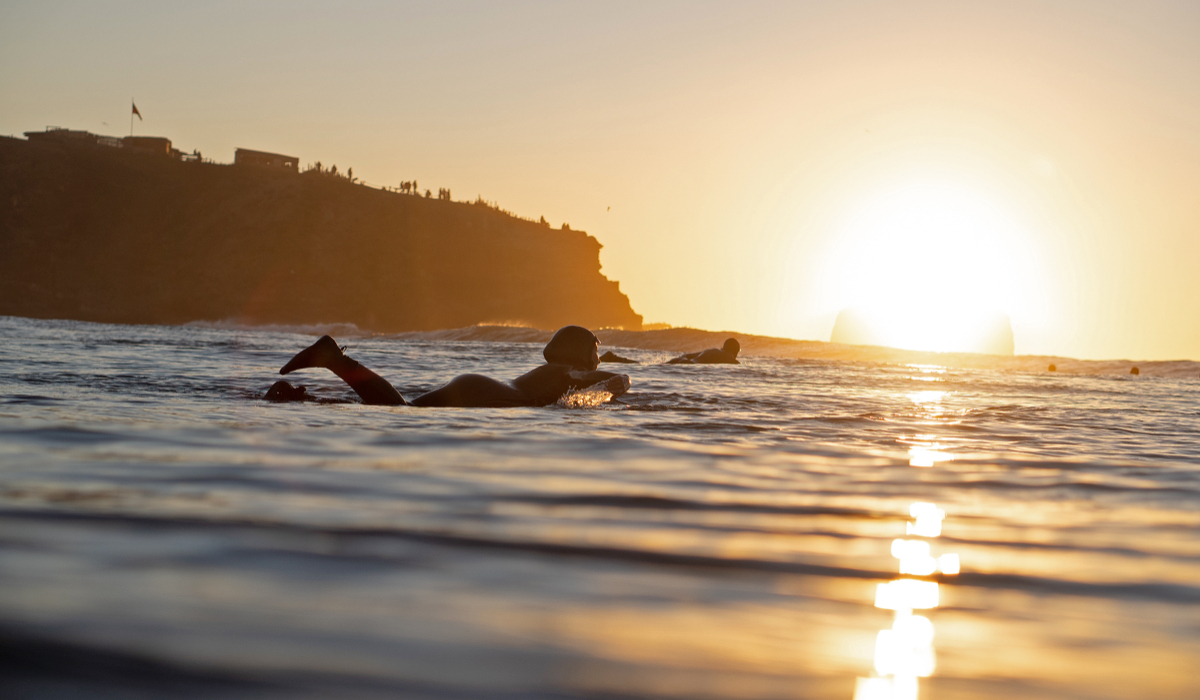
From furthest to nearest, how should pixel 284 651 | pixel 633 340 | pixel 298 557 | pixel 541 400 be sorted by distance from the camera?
pixel 633 340 → pixel 541 400 → pixel 298 557 → pixel 284 651

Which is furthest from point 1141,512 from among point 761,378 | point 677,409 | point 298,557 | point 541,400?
point 761,378

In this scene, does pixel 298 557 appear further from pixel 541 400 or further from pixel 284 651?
pixel 541 400

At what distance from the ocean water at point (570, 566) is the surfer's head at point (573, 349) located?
10.0ft

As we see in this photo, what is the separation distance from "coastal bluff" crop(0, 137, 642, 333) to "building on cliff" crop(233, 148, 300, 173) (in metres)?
2.62

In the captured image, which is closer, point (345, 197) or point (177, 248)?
point (177, 248)

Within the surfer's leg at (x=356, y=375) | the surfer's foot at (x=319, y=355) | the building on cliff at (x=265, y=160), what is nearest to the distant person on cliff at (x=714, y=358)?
the surfer's leg at (x=356, y=375)

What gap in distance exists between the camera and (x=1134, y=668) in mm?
1159

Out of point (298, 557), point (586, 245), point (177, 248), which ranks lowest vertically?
point (298, 557)

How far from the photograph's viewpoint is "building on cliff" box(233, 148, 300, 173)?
258 ft

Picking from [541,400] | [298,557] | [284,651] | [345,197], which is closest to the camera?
[284,651]

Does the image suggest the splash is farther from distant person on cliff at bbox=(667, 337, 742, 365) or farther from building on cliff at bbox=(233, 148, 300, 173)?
building on cliff at bbox=(233, 148, 300, 173)

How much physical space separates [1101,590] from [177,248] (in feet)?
253

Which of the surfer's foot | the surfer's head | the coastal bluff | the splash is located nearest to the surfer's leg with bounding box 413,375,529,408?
the splash

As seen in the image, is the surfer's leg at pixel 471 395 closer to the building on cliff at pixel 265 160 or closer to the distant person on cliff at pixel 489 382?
the distant person on cliff at pixel 489 382
